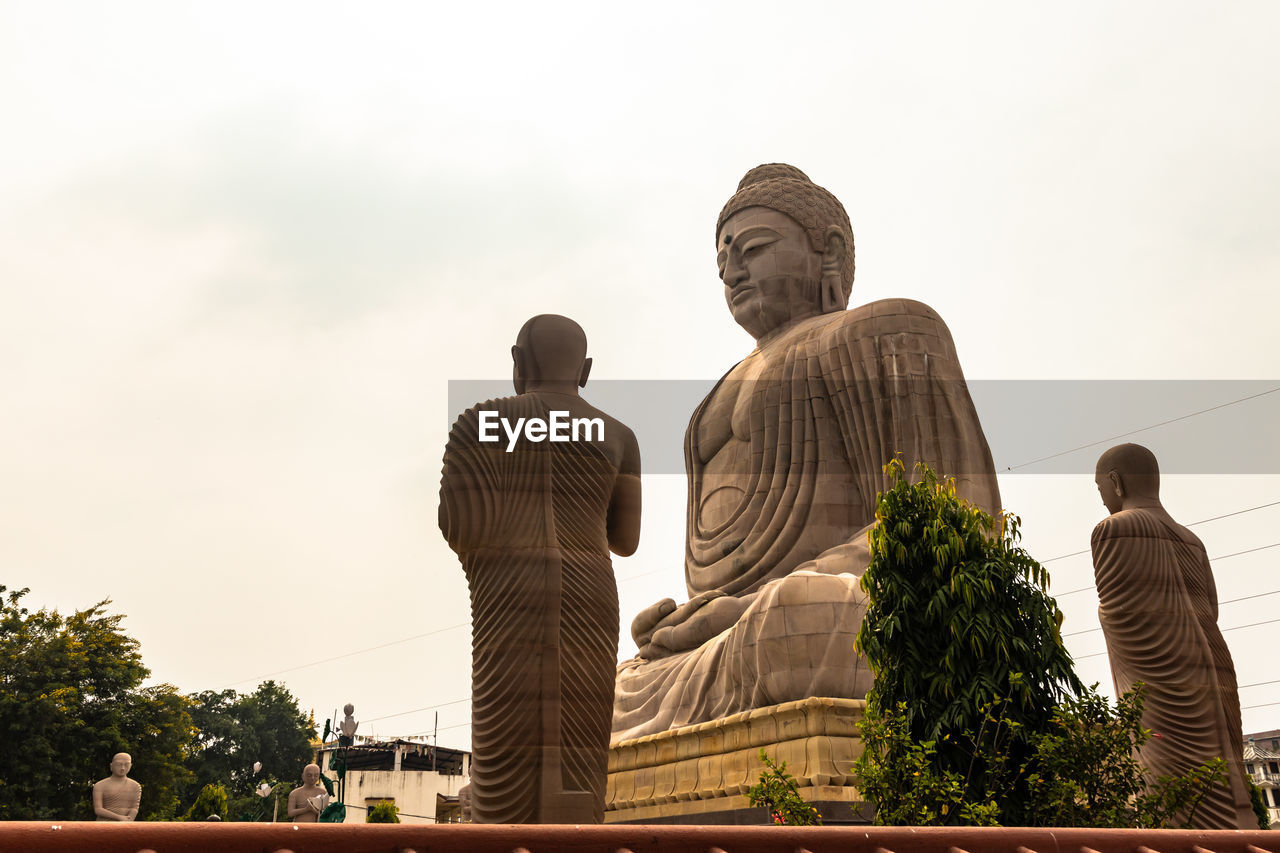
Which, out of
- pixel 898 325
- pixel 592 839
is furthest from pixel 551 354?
pixel 898 325

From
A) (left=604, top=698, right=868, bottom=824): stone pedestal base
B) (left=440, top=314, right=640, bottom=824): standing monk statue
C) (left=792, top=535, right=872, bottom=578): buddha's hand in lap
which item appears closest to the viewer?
(left=440, top=314, right=640, bottom=824): standing monk statue

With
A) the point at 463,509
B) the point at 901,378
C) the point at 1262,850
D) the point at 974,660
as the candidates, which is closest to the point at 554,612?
the point at 463,509

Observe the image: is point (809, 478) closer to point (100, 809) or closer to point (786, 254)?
point (786, 254)

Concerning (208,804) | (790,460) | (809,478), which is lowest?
(208,804)

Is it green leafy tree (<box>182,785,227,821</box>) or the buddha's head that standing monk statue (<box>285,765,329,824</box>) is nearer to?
the buddha's head

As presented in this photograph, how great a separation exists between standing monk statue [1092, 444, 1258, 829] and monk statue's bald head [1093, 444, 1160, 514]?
0.22 metres

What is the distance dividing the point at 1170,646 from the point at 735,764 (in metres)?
3.20

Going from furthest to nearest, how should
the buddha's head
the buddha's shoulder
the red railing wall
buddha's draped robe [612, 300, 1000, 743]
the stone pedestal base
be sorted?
1. the buddha's head
2. the buddha's shoulder
3. buddha's draped robe [612, 300, 1000, 743]
4. the stone pedestal base
5. the red railing wall

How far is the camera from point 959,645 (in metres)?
5.22

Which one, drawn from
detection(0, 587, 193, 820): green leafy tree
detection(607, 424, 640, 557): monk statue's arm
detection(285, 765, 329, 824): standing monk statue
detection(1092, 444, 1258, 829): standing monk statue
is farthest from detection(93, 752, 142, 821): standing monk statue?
detection(0, 587, 193, 820): green leafy tree

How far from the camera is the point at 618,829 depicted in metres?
2.61

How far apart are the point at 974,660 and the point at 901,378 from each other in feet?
13.2

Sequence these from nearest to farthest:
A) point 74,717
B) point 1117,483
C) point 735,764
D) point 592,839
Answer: point 592,839
point 735,764
point 1117,483
point 74,717

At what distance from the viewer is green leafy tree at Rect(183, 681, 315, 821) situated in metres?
30.5
